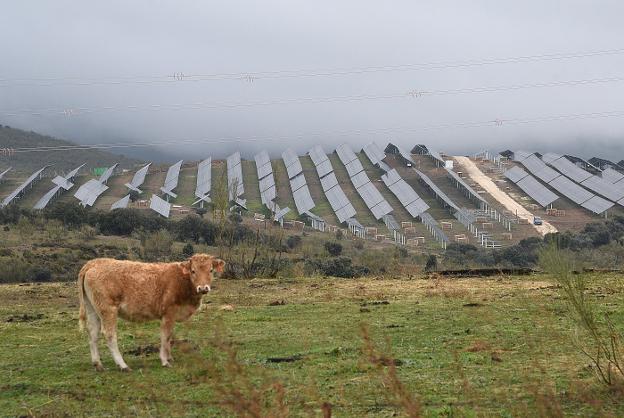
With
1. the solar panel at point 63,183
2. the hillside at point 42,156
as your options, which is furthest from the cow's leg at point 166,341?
the hillside at point 42,156

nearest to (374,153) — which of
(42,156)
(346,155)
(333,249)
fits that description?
(346,155)

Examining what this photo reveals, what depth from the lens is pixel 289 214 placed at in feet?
189

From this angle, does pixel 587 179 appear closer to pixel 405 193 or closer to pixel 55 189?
pixel 405 193

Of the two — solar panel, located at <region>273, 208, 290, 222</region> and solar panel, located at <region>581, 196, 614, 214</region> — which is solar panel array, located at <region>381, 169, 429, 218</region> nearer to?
solar panel, located at <region>273, 208, 290, 222</region>

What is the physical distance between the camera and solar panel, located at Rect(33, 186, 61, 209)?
55031 millimetres

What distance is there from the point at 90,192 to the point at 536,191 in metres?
35.0

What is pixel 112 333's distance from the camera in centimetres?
969

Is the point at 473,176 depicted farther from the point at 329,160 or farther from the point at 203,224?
the point at 203,224

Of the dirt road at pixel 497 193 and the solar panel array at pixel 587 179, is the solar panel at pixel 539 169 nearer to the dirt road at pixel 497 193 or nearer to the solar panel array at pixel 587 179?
the solar panel array at pixel 587 179

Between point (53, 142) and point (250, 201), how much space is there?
81.2m

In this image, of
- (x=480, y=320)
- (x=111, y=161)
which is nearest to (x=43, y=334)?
(x=480, y=320)

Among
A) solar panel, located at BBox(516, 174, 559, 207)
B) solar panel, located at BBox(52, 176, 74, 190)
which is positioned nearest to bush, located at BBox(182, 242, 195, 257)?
solar panel, located at BBox(516, 174, 559, 207)

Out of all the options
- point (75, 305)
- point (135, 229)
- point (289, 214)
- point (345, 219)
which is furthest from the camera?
point (289, 214)

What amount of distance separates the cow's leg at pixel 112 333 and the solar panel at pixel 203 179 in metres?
50.3
